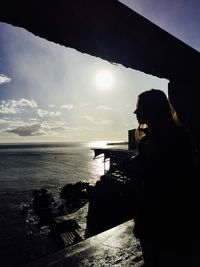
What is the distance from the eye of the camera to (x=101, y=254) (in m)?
2.77

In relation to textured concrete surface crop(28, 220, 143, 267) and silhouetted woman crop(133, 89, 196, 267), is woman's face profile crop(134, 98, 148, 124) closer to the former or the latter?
silhouetted woman crop(133, 89, 196, 267)

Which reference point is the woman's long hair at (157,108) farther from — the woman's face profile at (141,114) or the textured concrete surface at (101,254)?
the textured concrete surface at (101,254)

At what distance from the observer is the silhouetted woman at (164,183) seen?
185 cm

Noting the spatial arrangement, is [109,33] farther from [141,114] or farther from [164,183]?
[164,183]

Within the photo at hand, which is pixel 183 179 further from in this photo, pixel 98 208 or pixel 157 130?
pixel 98 208

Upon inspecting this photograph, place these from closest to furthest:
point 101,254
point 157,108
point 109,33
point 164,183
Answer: point 164,183
point 157,108
point 109,33
point 101,254

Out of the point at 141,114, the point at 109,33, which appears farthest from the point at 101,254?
the point at 109,33

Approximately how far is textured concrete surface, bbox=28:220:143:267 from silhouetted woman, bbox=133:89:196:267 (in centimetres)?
71

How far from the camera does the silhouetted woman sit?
1854 millimetres

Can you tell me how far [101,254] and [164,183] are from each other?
1409mm

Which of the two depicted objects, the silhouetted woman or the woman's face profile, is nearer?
the silhouetted woman

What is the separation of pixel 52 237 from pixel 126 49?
1803 centimetres

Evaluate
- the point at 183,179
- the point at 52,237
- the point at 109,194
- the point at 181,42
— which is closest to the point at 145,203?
the point at 183,179

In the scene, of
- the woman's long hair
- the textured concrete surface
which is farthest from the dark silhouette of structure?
the textured concrete surface
